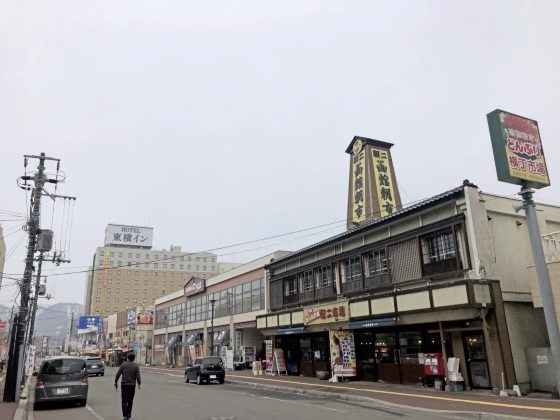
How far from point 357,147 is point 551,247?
15907 mm

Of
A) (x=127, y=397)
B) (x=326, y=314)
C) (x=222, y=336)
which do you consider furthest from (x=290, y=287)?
(x=127, y=397)

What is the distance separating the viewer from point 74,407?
1630cm

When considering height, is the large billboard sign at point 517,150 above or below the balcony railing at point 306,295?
above

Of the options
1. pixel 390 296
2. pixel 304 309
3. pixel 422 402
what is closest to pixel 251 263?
pixel 304 309

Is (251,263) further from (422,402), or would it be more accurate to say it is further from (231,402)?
(422,402)

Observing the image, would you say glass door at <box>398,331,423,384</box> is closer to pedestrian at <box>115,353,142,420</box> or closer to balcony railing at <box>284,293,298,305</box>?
balcony railing at <box>284,293,298,305</box>

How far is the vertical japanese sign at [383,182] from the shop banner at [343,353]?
778cm

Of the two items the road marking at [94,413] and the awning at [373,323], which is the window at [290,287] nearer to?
the awning at [373,323]

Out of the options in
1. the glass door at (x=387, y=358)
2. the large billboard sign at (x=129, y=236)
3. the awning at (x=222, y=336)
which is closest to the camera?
the glass door at (x=387, y=358)

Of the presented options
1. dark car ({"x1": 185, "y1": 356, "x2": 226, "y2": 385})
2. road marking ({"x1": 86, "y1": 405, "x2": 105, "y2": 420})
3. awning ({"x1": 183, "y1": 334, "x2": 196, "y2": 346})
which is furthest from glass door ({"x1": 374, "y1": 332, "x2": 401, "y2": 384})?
awning ({"x1": 183, "y1": 334, "x2": 196, "y2": 346})

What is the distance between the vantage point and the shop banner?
24516 mm

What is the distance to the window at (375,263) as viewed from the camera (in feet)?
77.4

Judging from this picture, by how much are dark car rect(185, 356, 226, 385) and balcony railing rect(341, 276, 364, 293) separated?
29.7 ft

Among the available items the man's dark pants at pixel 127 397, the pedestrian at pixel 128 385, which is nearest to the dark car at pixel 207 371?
the pedestrian at pixel 128 385
